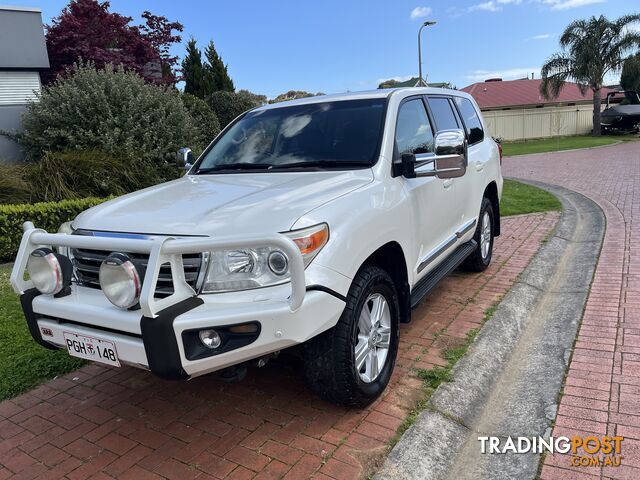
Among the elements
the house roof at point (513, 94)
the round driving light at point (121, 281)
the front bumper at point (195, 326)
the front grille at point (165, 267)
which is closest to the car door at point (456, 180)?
the front bumper at point (195, 326)

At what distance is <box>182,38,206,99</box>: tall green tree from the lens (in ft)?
75.1

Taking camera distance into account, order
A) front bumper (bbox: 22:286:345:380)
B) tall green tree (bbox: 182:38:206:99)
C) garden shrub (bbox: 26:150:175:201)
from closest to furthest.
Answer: front bumper (bbox: 22:286:345:380) < garden shrub (bbox: 26:150:175:201) < tall green tree (bbox: 182:38:206:99)

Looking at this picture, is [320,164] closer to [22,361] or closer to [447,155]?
[447,155]

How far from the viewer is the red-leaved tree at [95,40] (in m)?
15.4

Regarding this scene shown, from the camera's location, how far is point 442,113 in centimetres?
472

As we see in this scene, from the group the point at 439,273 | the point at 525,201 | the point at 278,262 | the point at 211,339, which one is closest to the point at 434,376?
the point at 439,273

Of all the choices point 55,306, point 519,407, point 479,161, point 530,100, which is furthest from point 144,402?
point 530,100

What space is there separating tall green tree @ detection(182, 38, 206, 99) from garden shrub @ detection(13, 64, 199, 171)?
13.1 m

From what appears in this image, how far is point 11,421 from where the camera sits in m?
3.24

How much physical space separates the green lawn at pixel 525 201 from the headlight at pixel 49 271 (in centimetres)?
754

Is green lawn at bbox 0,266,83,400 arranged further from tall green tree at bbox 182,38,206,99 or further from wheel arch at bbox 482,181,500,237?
tall green tree at bbox 182,38,206,99

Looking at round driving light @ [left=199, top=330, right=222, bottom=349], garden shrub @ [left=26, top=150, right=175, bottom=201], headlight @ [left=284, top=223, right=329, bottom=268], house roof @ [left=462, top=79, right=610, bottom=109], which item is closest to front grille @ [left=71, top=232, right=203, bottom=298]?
round driving light @ [left=199, top=330, right=222, bottom=349]

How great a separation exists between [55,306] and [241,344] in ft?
3.55

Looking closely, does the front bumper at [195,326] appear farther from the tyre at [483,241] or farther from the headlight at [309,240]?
the tyre at [483,241]
